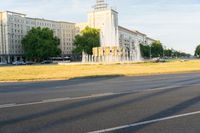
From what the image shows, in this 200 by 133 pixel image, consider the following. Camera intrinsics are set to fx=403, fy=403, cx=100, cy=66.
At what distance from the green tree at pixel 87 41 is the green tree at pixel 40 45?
8.35 metres

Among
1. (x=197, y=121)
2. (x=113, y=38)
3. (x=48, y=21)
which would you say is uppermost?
(x=48, y=21)

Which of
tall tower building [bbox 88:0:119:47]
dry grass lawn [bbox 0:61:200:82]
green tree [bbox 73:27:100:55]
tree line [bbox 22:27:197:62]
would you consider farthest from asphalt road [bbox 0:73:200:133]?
tree line [bbox 22:27:197:62]

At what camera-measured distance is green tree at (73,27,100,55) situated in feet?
446

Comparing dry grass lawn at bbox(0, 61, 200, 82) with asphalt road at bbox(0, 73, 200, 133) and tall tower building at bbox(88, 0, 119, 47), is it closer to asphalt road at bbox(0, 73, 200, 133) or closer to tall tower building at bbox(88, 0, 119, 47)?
asphalt road at bbox(0, 73, 200, 133)

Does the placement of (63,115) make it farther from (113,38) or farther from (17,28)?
(17,28)

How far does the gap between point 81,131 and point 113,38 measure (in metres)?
81.8

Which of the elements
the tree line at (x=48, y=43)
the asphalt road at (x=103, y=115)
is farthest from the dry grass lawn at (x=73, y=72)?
the tree line at (x=48, y=43)

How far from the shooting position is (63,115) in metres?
9.88

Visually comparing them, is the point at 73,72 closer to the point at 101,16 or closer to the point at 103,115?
the point at 103,115

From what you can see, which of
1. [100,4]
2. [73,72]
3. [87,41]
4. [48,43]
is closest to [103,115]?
[73,72]

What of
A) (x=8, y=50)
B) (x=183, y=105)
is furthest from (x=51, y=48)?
(x=183, y=105)

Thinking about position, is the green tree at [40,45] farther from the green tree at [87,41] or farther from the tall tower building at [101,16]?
the tall tower building at [101,16]

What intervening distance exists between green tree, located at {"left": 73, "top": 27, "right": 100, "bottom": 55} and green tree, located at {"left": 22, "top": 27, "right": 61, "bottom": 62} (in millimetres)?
8348

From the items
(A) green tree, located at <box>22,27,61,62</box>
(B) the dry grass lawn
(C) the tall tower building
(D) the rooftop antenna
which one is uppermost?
(D) the rooftop antenna
